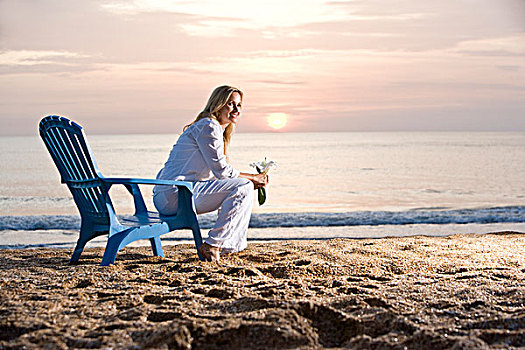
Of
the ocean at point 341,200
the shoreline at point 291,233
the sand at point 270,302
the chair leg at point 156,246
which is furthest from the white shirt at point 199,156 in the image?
the ocean at point 341,200

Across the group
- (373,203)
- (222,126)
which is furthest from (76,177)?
(373,203)

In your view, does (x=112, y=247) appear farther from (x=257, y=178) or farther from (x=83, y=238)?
(x=257, y=178)

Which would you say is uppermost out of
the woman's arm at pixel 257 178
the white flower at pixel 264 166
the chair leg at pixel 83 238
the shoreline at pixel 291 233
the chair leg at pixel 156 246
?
the white flower at pixel 264 166

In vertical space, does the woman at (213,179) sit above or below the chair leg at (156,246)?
above

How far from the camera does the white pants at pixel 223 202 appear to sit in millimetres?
3730

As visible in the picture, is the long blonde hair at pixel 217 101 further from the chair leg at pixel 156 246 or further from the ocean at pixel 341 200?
the ocean at pixel 341 200

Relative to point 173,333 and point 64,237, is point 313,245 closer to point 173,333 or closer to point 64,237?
point 173,333

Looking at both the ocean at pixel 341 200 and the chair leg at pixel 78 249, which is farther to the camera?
the ocean at pixel 341 200

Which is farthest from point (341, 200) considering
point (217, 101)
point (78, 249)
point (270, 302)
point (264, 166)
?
point (270, 302)

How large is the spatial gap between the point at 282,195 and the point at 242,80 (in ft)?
42.5

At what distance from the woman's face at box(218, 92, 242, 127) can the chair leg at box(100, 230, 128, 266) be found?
107 centimetres

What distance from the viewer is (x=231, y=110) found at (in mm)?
3889

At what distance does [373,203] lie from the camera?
10773 mm

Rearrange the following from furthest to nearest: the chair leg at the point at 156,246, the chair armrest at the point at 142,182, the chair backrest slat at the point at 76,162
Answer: the chair leg at the point at 156,246 → the chair backrest slat at the point at 76,162 → the chair armrest at the point at 142,182
